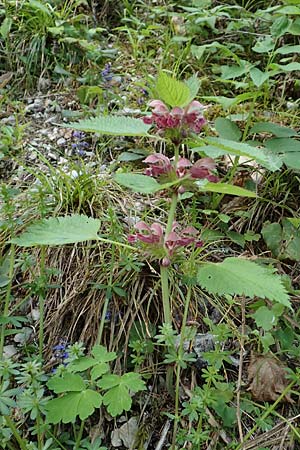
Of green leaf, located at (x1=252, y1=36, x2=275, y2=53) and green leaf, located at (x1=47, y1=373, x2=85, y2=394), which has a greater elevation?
green leaf, located at (x1=252, y1=36, x2=275, y2=53)

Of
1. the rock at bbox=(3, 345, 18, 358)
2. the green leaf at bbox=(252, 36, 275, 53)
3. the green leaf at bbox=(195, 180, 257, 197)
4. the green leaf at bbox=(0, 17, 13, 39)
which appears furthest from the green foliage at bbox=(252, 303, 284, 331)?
the green leaf at bbox=(0, 17, 13, 39)

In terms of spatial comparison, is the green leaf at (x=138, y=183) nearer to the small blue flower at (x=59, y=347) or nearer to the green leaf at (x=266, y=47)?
the small blue flower at (x=59, y=347)

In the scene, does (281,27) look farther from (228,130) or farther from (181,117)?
(181,117)

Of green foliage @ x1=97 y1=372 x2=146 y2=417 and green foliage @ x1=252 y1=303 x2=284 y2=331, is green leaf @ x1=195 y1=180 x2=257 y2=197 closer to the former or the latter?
green foliage @ x1=252 y1=303 x2=284 y2=331

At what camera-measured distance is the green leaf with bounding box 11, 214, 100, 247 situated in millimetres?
1196

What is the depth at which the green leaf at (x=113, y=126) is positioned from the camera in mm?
1174

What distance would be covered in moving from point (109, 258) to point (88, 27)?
1680mm

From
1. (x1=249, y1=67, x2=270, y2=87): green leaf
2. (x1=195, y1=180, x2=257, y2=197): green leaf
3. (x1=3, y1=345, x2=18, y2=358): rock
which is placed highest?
(x1=249, y1=67, x2=270, y2=87): green leaf

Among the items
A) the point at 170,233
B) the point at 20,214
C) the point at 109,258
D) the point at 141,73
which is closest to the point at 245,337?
the point at 170,233

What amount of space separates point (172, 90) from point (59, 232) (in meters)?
0.42

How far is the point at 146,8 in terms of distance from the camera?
299 centimetres

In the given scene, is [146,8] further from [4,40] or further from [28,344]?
[28,344]

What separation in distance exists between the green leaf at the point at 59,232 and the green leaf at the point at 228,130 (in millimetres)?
675

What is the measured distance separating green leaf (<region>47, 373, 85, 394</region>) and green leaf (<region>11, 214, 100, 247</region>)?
0.98ft
